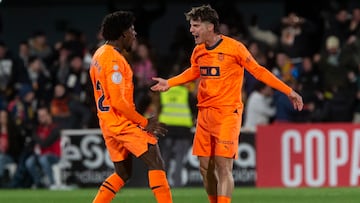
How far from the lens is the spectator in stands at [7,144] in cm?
A: 2098

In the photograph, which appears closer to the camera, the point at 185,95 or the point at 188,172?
the point at 185,95

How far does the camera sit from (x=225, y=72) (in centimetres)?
1242

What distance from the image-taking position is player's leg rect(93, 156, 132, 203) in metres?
11.9

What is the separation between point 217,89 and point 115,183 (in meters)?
1.50

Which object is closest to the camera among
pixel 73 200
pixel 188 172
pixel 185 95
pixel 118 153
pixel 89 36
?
pixel 118 153

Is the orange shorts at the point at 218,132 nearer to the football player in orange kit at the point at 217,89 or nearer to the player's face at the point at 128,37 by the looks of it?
the football player in orange kit at the point at 217,89

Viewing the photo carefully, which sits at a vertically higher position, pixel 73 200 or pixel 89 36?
pixel 89 36

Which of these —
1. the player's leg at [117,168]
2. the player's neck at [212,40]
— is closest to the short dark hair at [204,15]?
the player's neck at [212,40]

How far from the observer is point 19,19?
25.9 meters

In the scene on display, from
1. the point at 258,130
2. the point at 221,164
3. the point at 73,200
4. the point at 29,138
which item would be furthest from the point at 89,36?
the point at 221,164

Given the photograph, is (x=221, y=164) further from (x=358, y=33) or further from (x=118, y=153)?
(x=358, y=33)

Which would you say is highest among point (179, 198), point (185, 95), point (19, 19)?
point (19, 19)

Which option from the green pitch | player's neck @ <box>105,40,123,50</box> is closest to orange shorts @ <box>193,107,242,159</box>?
player's neck @ <box>105,40,123,50</box>

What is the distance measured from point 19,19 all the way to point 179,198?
10.4 meters
